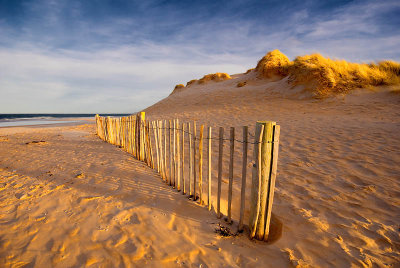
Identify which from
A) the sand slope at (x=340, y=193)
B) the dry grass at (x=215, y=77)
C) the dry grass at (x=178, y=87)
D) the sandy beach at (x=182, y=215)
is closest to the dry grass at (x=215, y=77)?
the dry grass at (x=215, y=77)

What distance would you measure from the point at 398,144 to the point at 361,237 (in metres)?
4.16

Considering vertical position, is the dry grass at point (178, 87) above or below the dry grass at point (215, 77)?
below

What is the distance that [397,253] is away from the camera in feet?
6.77

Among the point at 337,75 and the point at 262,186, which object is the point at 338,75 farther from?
the point at 262,186

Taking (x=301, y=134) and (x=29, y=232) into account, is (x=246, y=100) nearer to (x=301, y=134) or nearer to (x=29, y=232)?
(x=301, y=134)

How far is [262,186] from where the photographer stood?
87.4 inches

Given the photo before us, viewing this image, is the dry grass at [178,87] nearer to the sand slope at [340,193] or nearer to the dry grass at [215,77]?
the dry grass at [215,77]

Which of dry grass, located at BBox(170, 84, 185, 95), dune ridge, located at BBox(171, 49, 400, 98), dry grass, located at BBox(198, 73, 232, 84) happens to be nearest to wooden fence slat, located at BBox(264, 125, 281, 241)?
dune ridge, located at BBox(171, 49, 400, 98)

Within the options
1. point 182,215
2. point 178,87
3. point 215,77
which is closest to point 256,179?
point 182,215

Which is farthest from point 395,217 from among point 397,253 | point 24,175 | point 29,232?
point 24,175

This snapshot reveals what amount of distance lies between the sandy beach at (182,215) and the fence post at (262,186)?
0.57 feet

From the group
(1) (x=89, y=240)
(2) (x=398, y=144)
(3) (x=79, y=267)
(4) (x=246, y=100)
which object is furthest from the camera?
(4) (x=246, y=100)

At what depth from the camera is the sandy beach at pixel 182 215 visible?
202cm

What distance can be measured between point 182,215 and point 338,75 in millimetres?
15045
